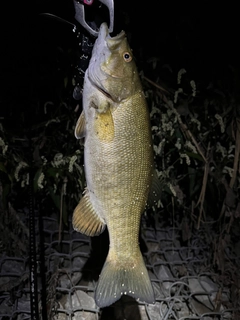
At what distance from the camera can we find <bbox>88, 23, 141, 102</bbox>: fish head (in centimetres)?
148

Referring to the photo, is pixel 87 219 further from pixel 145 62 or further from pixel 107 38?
pixel 145 62

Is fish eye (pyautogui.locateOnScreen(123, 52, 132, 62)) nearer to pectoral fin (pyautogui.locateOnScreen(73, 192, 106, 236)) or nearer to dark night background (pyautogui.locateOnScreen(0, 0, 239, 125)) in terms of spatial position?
pectoral fin (pyautogui.locateOnScreen(73, 192, 106, 236))

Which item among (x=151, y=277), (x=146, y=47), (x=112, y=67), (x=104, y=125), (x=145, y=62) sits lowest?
(x=151, y=277)

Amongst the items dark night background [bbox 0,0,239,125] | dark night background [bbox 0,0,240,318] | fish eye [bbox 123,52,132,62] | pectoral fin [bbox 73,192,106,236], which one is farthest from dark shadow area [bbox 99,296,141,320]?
fish eye [bbox 123,52,132,62]

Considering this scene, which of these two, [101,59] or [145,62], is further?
[145,62]

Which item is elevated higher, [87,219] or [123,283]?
[87,219]

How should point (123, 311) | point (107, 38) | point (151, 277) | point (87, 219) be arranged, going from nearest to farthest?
point (107, 38), point (87, 219), point (123, 311), point (151, 277)

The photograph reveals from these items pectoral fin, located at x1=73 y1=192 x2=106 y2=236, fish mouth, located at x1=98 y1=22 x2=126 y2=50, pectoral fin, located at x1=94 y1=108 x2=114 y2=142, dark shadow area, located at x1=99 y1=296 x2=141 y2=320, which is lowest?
dark shadow area, located at x1=99 y1=296 x2=141 y2=320

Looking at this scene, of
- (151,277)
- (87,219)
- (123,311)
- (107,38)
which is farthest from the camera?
(151,277)

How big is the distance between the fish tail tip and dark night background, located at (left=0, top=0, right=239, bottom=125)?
5.09ft

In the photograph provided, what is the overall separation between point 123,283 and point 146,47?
6.12ft

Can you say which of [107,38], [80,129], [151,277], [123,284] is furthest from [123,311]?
[107,38]

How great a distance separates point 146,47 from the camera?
2.94m

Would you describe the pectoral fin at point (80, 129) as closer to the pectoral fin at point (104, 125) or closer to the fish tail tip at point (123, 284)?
the pectoral fin at point (104, 125)
